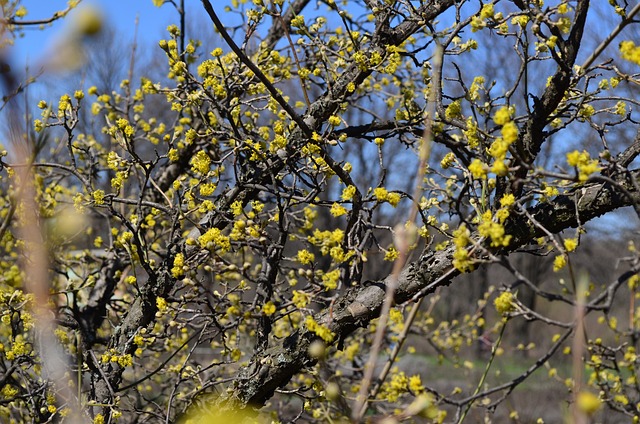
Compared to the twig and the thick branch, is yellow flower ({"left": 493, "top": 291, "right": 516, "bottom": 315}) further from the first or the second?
the twig

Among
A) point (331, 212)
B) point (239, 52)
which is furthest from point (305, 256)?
point (239, 52)

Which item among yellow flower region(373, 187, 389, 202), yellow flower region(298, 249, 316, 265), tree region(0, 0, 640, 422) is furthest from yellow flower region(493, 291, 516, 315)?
yellow flower region(298, 249, 316, 265)

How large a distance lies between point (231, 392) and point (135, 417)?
1547 millimetres

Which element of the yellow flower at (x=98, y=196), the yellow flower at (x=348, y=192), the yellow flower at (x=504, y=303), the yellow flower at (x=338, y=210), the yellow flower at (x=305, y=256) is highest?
the yellow flower at (x=98, y=196)

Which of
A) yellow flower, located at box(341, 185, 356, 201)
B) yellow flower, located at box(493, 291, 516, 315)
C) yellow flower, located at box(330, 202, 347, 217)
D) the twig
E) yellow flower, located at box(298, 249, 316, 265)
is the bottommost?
yellow flower, located at box(493, 291, 516, 315)

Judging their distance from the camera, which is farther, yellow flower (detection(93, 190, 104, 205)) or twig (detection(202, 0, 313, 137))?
yellow flower (detection(93, 190, 104, 205))

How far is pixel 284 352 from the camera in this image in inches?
112

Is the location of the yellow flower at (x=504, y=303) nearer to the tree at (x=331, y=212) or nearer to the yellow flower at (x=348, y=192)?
the tree at (x=331, y=212)

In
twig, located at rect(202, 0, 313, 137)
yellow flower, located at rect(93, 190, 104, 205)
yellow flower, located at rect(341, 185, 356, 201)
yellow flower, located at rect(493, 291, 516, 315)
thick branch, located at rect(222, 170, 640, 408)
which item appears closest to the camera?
yellow flower, located at rect(493, 291, 516, 315)

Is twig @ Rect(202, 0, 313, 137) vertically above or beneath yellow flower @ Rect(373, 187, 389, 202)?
above

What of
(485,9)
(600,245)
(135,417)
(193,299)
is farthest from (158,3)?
(600,245)

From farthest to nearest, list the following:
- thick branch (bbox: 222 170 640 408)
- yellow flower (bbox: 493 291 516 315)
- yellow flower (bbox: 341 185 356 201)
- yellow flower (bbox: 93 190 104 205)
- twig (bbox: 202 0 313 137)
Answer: yellow flower (bbox: 93 190 104 205), yellow flower (bbox: 341 185 356 201), thick branch (bbox: 222 170 640 408), twig (bbox: 202 0 313 137), yellow flower (bbox: 493 291 516 315)

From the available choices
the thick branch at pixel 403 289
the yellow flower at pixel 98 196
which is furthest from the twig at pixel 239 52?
→ the yellow flower at pixel 98 196

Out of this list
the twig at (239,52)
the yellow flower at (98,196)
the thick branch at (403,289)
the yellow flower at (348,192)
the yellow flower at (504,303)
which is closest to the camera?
the yellow flower at (504,303)
